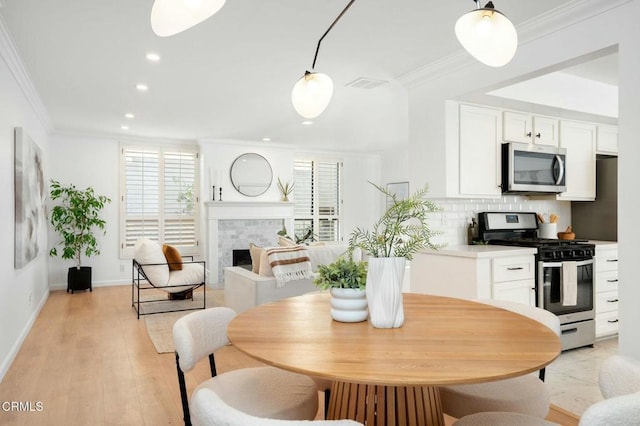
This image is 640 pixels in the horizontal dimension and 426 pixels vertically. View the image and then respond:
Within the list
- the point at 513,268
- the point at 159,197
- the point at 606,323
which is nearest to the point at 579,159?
the point at 606,323

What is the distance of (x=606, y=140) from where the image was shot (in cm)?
481

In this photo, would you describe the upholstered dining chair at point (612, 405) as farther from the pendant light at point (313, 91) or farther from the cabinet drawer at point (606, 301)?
the cabinet drawer at point (606, 301)

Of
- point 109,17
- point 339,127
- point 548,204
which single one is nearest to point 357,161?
point 339,127

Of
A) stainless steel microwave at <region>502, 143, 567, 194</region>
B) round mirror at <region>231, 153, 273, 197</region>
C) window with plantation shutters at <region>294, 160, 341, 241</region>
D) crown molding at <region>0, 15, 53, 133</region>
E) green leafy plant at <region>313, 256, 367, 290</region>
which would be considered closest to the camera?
green leafy plant at <region>313, 256, 367, 290</region>

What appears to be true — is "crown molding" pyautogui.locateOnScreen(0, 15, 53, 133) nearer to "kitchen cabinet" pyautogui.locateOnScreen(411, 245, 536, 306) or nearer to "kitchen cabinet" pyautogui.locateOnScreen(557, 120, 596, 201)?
"kitchen cabinet" pyautogui.locateOnScreen(411, 245, 536, 306)

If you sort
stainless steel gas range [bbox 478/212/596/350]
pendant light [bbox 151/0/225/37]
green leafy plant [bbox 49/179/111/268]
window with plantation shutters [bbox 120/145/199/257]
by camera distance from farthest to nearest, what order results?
window with plantation shutters [bbox 120/145/199/257] < green leafy plant [bbox 49/179/111/268] < stainless steel gas range [bbox 478/212/596/350] < pendant light [bbox 151/0/225/37]

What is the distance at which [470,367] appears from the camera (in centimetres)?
124

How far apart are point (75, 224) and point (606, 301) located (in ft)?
22.4

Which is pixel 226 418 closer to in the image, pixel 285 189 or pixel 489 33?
pixel 489 33

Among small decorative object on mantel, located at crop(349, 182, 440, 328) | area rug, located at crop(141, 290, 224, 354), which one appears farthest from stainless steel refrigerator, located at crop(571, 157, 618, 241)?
area rug, located at crop(141, 290, 224, 354)

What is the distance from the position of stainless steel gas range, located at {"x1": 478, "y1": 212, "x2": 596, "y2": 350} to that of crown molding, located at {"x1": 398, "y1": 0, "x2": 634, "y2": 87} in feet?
5.21

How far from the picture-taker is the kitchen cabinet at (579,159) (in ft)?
14.9

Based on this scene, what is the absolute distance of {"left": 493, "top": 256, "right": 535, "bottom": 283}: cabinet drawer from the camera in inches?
142

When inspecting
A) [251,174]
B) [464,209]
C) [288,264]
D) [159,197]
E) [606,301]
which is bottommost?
[606,301]
